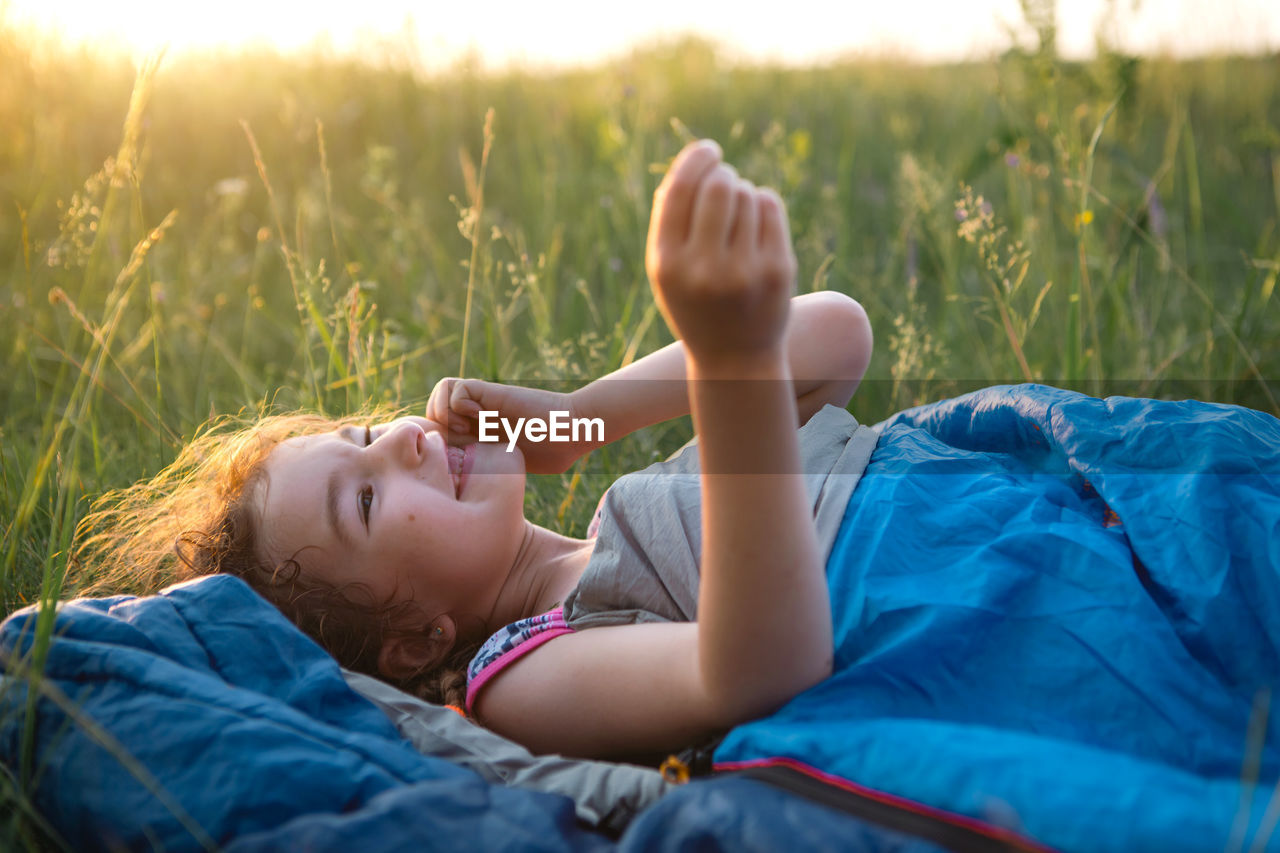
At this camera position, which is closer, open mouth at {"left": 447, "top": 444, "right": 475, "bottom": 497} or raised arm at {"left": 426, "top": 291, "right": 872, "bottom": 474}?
open mouth at {"left": 447, "top": 444, "right": 475, "bottom": 497}

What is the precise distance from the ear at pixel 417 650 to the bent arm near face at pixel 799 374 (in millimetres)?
468

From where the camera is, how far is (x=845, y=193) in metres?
3.41

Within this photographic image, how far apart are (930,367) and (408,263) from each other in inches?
65.1

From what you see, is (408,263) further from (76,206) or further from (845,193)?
(845,193)

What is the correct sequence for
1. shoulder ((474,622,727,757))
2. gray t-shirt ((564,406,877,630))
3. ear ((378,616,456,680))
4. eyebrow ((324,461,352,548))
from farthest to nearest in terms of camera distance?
1. ear ((378,616,456,680))
2. eyebrow ((324,461,352,548))
3. gray t-shirt ((564,406,877,630))
4. shoulder ((474,622,727,757))

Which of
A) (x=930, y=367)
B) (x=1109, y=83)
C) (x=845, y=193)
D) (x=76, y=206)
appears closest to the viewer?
(x=76, y=206)

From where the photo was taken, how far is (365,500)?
56.9 inches

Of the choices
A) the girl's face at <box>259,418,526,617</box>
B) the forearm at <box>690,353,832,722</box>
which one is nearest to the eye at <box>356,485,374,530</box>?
the girl's face at <box>259,418,526,617</box>

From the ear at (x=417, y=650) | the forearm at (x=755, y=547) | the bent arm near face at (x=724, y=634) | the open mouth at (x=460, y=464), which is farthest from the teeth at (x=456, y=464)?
the forearm at (x=755, y=547)

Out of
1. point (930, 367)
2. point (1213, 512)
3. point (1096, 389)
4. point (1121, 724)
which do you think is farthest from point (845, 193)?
point (1121, 724)

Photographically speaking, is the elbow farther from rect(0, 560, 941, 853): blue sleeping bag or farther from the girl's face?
rect(0, 560, 941, 853): blue sleeping bag

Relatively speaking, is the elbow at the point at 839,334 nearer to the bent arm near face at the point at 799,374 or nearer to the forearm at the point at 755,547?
the bent arm near face at the point at 799,374

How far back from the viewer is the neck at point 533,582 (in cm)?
156

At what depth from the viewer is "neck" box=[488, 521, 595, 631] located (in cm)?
156
